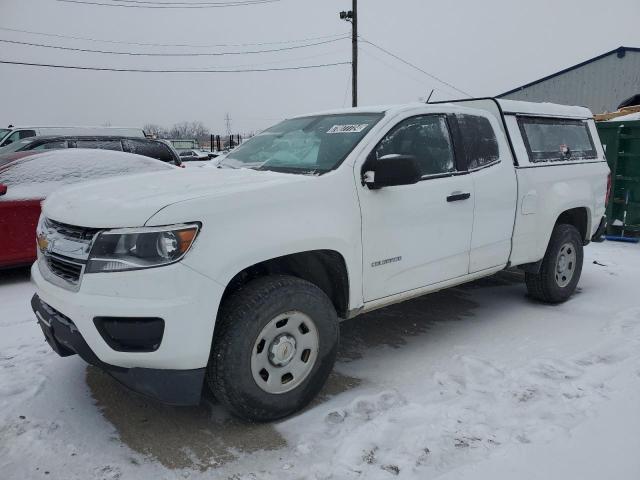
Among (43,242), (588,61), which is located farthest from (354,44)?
(43,242)

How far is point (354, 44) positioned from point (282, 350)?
885 inches

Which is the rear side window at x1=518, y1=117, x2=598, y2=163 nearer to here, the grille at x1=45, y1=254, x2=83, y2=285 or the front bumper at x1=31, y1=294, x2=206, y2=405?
the front bumper at x1=31, y1=294, x2=206, y2=405

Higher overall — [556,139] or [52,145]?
[556,139]

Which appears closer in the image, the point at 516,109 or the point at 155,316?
the point at 155,316

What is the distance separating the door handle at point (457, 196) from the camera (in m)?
3.61

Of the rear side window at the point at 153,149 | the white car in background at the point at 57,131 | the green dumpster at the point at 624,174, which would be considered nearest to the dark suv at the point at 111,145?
the rear side window at the point at 153,149

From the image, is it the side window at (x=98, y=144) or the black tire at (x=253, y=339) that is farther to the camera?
the side window at (x=98, y=144)

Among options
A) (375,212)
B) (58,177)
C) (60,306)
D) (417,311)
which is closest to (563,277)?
(417,311)

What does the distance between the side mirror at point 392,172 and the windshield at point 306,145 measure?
0.23 meters

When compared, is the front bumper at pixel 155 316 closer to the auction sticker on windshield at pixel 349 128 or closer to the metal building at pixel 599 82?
the auction sticker on windshield at pixel 349 128

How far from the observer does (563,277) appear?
496 centimetres

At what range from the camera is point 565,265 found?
496cm

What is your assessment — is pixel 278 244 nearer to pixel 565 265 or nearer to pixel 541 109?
pixel 541 109

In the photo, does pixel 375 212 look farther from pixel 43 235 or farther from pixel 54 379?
pixel 54 379
